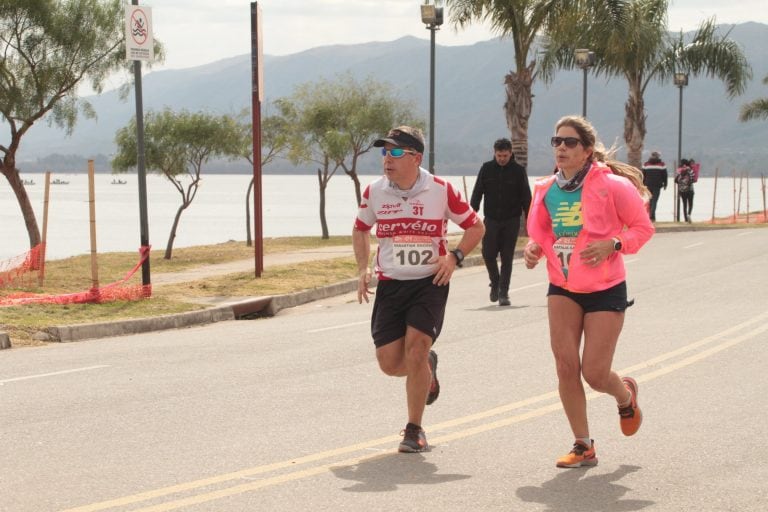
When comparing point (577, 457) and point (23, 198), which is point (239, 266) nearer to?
point (23, 198)

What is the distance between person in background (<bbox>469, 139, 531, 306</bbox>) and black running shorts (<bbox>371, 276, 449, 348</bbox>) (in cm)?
742

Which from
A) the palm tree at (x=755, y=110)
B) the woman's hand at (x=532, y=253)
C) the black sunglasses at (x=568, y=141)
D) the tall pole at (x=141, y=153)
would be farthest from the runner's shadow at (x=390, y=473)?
the palm tree at (x=755, y=110)

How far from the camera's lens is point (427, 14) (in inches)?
1054

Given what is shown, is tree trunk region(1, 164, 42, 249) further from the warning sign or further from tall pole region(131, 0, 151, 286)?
the warning sign

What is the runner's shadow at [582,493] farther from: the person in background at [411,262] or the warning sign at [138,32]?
the warning sign at [138,32]

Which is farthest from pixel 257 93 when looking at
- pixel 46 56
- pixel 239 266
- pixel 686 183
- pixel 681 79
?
pixel 681 79

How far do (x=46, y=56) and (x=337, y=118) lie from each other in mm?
22126

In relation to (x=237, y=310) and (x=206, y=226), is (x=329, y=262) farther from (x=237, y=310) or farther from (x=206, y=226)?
(x=206, y=226)

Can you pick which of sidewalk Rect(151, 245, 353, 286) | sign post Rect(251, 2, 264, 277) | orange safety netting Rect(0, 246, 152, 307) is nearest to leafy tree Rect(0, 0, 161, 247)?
sidewalk Rect(151, 245, 353, 286)

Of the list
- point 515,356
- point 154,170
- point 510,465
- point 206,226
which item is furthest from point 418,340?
point 206,226

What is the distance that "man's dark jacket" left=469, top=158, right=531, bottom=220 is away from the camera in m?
14.7

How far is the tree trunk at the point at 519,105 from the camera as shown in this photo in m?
31.1

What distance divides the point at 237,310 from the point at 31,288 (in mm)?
4375

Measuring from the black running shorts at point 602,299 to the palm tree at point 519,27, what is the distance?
24.5 metres
